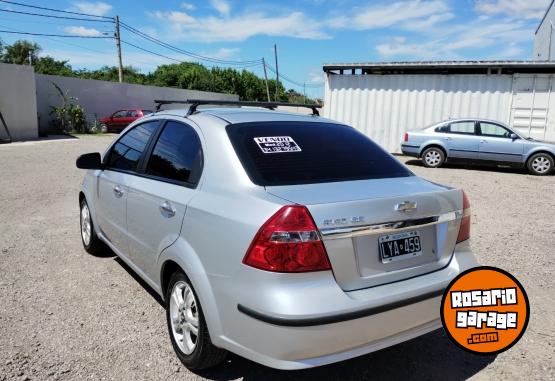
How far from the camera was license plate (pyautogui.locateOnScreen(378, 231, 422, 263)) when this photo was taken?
2385mm

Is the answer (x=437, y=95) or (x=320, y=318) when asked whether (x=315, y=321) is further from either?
(x=437, y=95)

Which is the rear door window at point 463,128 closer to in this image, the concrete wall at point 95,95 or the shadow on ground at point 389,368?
the shadow on ground at point 389,368

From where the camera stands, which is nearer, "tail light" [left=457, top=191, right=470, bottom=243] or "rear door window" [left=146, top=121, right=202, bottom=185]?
"tail light" [left=457, top=191, right=470, bottom=243]

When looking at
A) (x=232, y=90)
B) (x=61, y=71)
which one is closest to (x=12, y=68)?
(x=61, y=71)

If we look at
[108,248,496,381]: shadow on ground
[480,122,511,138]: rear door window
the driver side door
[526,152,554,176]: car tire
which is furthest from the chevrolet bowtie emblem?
[526,152,554,176]: car tire

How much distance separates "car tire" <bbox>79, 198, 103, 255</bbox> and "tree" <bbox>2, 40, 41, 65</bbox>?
6220 cm

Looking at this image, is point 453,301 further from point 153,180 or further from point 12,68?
point 12,68

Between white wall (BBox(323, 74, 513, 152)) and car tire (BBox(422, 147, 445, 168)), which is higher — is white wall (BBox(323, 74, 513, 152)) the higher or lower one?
the higher one

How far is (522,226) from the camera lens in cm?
659

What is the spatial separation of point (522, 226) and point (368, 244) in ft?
17.3

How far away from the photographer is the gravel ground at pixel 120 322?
2836mm

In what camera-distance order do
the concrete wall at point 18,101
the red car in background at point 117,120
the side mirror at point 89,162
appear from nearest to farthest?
the side mirror at point 89,162 < the concrete wall at point 18,101 < the red car in background at point 117,120

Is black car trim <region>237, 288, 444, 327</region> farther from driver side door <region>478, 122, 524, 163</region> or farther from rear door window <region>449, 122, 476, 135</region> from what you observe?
rear door window <region>449, 122, 476, 135</region>

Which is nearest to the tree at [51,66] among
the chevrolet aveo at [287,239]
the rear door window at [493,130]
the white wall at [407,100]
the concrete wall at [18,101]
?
the concrete wall at [18,101]
